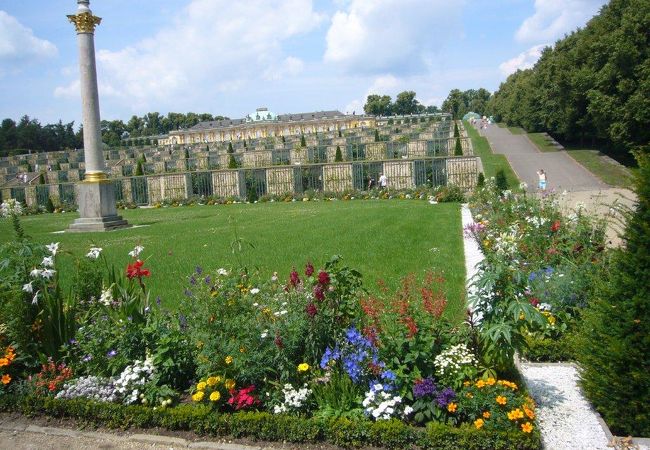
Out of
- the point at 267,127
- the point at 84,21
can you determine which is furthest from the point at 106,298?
the point at 267,127

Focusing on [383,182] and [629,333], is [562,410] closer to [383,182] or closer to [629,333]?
[629,333]

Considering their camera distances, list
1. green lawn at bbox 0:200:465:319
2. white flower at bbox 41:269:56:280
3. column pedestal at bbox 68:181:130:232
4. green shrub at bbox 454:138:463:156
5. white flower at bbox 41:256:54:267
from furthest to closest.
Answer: green shrub at bbox 454:138:463:156, column pedestal at bbox 68:181:130:232, green lawn at bbox 0:200:465:319, white flower at bbox 41:256:54:267, white flower at bbox 41:269:56:280

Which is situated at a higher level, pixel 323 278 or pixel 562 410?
pixel 323 278

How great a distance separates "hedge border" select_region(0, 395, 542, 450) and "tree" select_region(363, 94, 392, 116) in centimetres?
13573

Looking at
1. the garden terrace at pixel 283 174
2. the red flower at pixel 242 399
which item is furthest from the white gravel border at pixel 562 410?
the garden terrace at pixel 283 174

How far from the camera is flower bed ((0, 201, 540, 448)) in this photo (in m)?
4.11

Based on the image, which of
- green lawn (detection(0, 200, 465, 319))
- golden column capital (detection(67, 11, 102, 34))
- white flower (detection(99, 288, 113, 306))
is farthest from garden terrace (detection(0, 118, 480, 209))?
white flower (detection(99, 288, 113, 306))

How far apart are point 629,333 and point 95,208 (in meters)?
17.4

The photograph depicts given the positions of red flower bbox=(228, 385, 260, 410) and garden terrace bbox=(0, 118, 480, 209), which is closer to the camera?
red flower bbox=(228, 385, 260, 410)

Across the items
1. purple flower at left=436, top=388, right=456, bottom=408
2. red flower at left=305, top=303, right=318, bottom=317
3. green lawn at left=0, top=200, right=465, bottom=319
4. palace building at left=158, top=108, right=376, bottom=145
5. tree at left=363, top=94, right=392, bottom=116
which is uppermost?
tree at left=363, top=94, right=392, bottom=116

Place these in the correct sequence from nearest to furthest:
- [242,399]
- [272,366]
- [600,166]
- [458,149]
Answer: [242,399] → [272,366] → [458,149] → [600,166]

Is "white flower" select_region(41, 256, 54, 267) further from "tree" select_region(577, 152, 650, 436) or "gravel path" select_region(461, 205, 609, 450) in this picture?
"tree" select_region(577, 152, 650, 436)

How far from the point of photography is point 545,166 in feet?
113

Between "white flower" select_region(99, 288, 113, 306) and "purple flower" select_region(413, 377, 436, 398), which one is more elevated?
"white flower" select_region(99, 288, 113, 306)
